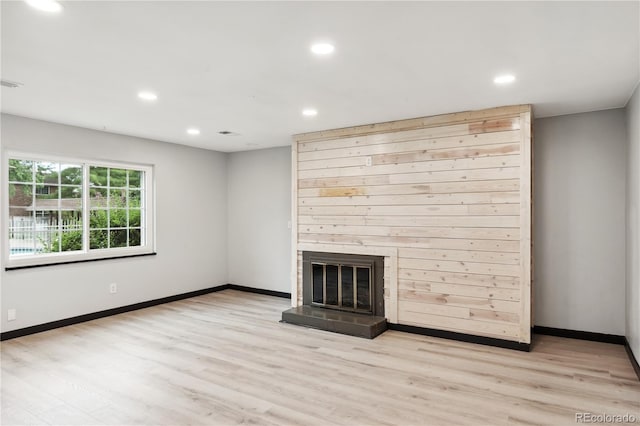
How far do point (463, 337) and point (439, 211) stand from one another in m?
1.40

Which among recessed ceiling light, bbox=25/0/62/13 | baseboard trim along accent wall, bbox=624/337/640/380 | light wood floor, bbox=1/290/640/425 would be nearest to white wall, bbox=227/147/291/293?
light wood floor, bbox=1/290/640/425

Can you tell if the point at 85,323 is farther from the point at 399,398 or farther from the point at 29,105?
the point at 399,398

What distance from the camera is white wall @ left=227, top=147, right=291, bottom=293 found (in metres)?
6.59

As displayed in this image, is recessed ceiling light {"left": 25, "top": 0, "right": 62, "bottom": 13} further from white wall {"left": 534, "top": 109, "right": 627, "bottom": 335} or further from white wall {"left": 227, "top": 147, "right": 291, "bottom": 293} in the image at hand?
white wall {"left": 534, "top": 109, "right": 627, "bottom": 335}

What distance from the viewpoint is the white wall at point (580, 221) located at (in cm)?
428

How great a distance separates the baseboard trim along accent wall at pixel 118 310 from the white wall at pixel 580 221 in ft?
12.4

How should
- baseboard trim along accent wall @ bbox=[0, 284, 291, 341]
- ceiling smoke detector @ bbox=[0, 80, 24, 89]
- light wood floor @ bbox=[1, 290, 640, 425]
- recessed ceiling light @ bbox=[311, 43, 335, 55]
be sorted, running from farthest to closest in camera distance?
baseboard trim along accent wall @ bbox=[0, 284, 291, 341]
ceiling smoke detector @ bbox=[0, 80, 24, 89]
light wood floor @ bbox=[1, 290, 640, 425]
recessed ceiling light @ bbox=[311, 43, 335, 55]

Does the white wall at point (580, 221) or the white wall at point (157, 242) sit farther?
the white wall at point (157, 242)

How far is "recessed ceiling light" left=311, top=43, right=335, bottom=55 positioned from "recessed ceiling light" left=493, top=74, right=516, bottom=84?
1479 millimetres

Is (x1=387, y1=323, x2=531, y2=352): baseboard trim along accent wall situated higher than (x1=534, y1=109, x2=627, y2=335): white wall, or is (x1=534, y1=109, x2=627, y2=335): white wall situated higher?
(x1=534, y1=109, x2=627, y2=335): white wall

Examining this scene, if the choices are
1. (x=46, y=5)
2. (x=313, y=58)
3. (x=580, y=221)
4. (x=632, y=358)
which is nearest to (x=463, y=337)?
(x=632, y=358)

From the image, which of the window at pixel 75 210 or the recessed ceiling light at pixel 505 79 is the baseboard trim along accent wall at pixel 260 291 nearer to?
the window at pixel 75 210

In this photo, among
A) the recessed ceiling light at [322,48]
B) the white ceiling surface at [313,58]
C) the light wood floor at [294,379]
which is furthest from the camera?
the light wood floor at [294,379]

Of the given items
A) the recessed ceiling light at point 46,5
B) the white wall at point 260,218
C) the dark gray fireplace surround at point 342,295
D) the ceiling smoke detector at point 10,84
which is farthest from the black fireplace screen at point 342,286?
the recessed ceiling light at point 46,5
